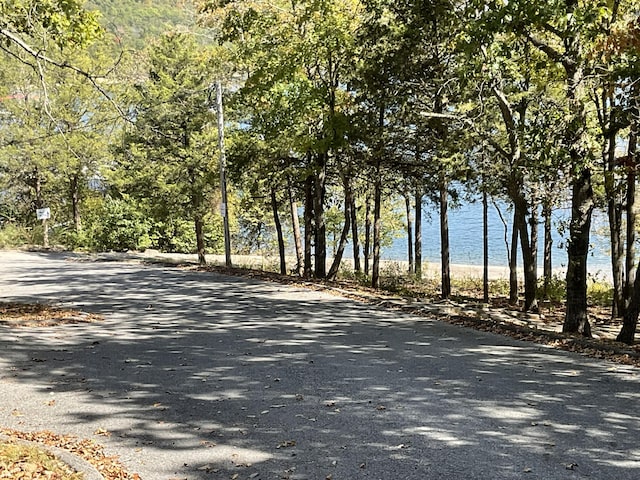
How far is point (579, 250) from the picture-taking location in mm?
9242

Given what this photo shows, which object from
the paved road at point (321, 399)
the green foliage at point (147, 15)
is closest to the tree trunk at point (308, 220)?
the green foliage at point (147, 15)

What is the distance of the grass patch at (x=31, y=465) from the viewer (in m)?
3.43

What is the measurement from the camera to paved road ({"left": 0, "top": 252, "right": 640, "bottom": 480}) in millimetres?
3982

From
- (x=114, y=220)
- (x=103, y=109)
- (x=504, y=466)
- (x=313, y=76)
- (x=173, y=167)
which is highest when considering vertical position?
(x=103, y=109)

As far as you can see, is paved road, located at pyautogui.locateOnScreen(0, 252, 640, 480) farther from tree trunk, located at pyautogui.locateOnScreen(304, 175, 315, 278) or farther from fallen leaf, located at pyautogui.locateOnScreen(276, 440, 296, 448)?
tree trunk, located at pyautogui.locateOnScreen(304, 175, 315, 278)

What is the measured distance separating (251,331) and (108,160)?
2203 centimetres

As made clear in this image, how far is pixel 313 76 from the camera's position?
54.0ft

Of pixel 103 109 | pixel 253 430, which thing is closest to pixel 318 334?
pixel 253 430

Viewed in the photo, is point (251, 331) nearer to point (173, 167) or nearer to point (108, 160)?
point (173, 167)

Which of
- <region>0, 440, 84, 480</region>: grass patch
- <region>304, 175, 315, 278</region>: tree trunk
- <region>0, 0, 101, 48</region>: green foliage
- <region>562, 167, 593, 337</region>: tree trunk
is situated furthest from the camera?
<region>304, 175, 315, 278</region>: tree trunk

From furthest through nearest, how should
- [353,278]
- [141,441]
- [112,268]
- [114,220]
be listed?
[114,220], [353,278], [112,268], [141,441]

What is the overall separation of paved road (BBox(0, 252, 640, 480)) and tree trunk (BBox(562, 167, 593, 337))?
195cm

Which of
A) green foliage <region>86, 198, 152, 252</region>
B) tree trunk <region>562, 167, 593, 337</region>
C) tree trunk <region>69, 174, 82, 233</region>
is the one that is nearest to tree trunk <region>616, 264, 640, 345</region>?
tree trunk <region>562, 167, 593, 337</region>

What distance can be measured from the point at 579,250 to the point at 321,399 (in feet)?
19.6
